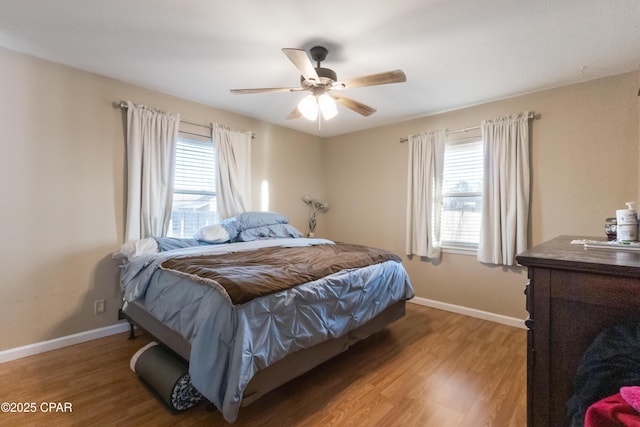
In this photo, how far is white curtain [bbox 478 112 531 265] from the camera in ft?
9.53

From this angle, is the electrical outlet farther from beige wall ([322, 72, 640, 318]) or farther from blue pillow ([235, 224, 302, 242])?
beige wall ([322, 72, 640, 318])

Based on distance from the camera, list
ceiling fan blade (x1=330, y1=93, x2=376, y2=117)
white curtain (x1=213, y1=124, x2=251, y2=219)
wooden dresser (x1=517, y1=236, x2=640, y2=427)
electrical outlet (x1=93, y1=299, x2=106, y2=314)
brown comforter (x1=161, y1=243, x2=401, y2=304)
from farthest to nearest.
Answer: white curtain (x1=213, y1=124, x2=251, y2=219) < electrical outlet (x1=93, y1=299, x2=106, y2=314) < ceiling fan blade (x1=330, y1=93, x2=376, y2=117) < brown comforter (x1=161, y1=243, x2=401, y2=304) < wooden dresser (x1=517, y1=236, x2=640, y2=427)

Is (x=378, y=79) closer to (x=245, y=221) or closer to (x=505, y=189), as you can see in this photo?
(x=505, y=189)

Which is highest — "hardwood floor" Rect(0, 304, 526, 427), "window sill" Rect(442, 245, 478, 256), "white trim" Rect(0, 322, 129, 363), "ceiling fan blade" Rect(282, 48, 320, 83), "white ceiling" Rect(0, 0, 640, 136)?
"white ceiling" Rect(0, 0, 640, 136)

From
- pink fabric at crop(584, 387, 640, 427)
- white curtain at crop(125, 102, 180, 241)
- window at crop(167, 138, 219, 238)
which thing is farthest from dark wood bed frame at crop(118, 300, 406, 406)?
pink fabric at crop(584, 387, 640, 427)

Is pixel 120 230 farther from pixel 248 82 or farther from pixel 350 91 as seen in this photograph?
pixel 350 91

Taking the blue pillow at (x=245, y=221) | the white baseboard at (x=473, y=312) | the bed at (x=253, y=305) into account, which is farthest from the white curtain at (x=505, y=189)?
the blue pillow at (x=245, y=221)

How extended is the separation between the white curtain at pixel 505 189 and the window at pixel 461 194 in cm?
15

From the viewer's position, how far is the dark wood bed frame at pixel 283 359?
1.61 meters

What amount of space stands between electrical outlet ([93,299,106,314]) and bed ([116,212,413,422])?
18cm

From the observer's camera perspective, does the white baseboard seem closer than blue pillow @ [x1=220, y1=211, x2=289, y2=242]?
Yes

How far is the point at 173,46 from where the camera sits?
219cm

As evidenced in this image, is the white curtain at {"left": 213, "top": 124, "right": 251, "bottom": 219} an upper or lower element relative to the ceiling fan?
lower

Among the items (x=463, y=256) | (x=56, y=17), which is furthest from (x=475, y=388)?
(x=56, y=17)
